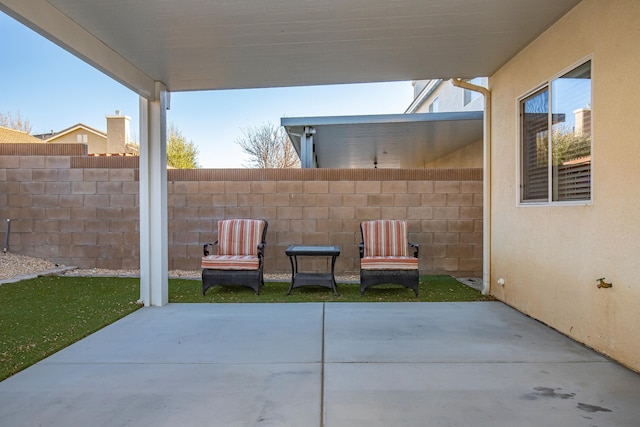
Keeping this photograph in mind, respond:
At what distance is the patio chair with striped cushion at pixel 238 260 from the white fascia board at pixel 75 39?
2.47m

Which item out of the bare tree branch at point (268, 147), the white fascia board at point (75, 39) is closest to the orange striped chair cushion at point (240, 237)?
the white fascia board at point (75, 39)

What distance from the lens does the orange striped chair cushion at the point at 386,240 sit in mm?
6637

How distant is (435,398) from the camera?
2.75 m

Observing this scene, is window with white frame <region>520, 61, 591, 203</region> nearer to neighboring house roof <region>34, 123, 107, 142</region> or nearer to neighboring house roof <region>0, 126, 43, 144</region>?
neighboring house roof <region>0, 126, 43, 144</region>

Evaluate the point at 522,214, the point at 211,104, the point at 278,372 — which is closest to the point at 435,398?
the point at 278,372

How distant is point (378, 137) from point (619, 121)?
6.37 metres

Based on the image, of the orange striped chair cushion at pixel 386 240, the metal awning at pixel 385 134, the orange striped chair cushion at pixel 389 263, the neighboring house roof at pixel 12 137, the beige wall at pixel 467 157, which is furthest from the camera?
the neighboring house roof at pixel 12 137

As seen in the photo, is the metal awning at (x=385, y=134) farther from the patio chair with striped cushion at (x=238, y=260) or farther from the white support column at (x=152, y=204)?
the white support column at (x=152, y=204)

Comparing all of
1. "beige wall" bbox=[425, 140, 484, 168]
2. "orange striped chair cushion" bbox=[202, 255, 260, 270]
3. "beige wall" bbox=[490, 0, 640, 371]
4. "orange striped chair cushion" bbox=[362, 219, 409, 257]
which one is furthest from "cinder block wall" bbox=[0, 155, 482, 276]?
"beige wall" bbox=[425, 140, 484, 168]

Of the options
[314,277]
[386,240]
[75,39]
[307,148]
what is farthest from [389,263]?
[75,39]

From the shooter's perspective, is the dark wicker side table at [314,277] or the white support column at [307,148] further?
the white support column at [307,148]

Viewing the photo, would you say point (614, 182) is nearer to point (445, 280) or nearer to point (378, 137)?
point (445, 280)

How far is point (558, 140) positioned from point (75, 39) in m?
4.90

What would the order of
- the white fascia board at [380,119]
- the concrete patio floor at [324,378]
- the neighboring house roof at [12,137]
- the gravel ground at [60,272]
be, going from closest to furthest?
1. the concrete patio floor at [324,378]
2. the gravel ground at [60,272]
3. the white fascia board at [380,119]
4. the neighboring house roof at [12,137]
